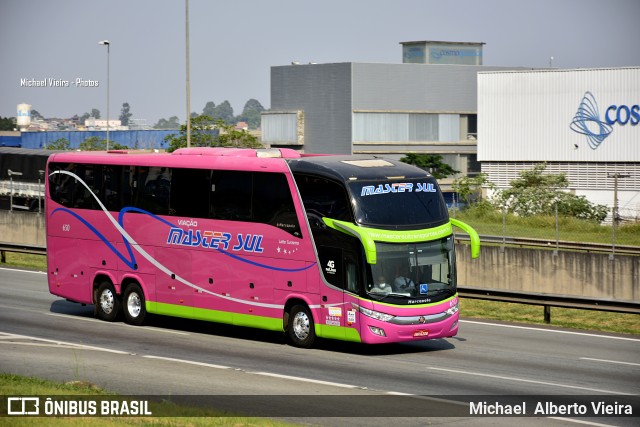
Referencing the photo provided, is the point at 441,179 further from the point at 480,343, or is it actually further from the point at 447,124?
the point at 480,343

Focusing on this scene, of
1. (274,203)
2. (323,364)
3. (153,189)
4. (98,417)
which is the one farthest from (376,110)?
(98,417)

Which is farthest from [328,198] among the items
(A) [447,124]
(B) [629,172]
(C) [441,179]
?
(A) [447,124]

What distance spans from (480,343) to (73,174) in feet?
34.8

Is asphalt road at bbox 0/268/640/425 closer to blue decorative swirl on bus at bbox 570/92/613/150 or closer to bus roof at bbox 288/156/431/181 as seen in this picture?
bus roof at bbox 288/156/431/181

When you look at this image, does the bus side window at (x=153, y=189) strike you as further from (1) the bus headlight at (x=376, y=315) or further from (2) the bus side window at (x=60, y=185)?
(1) the bus headlight at (x=376, y=315)

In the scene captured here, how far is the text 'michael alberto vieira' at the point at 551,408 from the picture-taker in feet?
49.8

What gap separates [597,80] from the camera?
6831 cm

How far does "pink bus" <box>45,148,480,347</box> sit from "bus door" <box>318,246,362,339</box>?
24 mm

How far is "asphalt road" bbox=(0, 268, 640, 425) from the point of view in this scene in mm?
16516

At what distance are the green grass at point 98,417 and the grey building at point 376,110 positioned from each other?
73292mm

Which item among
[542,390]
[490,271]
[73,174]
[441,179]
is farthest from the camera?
[441,179]

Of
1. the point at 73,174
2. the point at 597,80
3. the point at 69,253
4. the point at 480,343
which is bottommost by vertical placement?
the point at 480,343

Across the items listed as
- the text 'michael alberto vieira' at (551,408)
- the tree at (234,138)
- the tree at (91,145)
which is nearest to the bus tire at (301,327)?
the text 'michael alberto vieira' at (551,408)

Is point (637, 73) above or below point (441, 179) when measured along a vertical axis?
above
